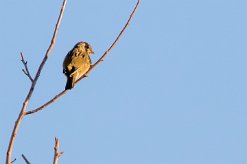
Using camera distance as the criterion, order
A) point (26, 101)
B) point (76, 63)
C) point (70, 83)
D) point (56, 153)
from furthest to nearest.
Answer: point (76, 63)
point (70, 83)
point (26, 101)
point (56, 153)

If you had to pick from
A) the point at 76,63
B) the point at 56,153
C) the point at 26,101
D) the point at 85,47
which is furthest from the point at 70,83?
the point at 56,153

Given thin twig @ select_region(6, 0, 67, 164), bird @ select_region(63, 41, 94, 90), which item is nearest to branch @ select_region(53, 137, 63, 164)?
thin twig @ select_region(6, 0, 67, 164)

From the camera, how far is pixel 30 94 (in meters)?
4.09

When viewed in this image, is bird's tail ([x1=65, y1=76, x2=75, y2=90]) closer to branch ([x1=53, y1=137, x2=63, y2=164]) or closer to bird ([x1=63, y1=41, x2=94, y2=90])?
bird ([x1=63, y1=41, x2=94, y2=90])

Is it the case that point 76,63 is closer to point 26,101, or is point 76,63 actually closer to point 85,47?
point 85,47

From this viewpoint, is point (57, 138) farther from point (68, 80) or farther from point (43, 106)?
point (68, 80)

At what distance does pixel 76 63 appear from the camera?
28.1 ft

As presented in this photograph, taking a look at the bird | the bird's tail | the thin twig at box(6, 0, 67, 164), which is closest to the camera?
the thin twig at box(6, 0, 67, 164)

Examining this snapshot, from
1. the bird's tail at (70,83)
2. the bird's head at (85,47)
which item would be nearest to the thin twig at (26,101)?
the bird's tail at (70,83)

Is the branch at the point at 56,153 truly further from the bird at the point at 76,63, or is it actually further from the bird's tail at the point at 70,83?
the bird at the point at 76,63

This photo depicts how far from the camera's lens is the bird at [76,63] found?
810 centimetres

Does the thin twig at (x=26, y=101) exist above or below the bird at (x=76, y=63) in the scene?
below

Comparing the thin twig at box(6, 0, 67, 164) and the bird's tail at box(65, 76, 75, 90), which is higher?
the bird's tail at box(65, 76, 75, 90)

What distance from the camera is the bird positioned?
810 centimetres
